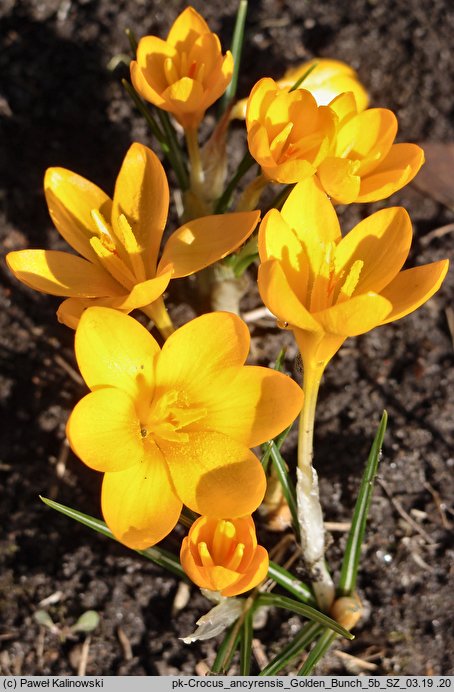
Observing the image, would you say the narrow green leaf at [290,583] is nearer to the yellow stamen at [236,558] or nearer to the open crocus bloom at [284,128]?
the yellow stamen at [236,558]

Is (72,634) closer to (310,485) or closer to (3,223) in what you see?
(310,485)

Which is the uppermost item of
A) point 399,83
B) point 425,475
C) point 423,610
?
point 399,83

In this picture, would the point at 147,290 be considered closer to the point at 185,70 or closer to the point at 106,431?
the point at 106,431

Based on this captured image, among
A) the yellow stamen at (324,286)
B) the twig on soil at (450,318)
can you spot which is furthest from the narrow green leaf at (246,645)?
the twig on soil at (450,318)

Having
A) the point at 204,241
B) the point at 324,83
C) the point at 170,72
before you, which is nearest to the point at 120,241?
the point at 204,241

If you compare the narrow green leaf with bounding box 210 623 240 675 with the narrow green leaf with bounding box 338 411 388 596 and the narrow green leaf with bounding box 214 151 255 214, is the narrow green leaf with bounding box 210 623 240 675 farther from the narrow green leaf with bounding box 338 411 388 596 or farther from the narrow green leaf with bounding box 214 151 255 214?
the narrow green leaf with bounding box 214 151 255 214

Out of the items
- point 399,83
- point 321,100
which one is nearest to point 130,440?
point 321,100
